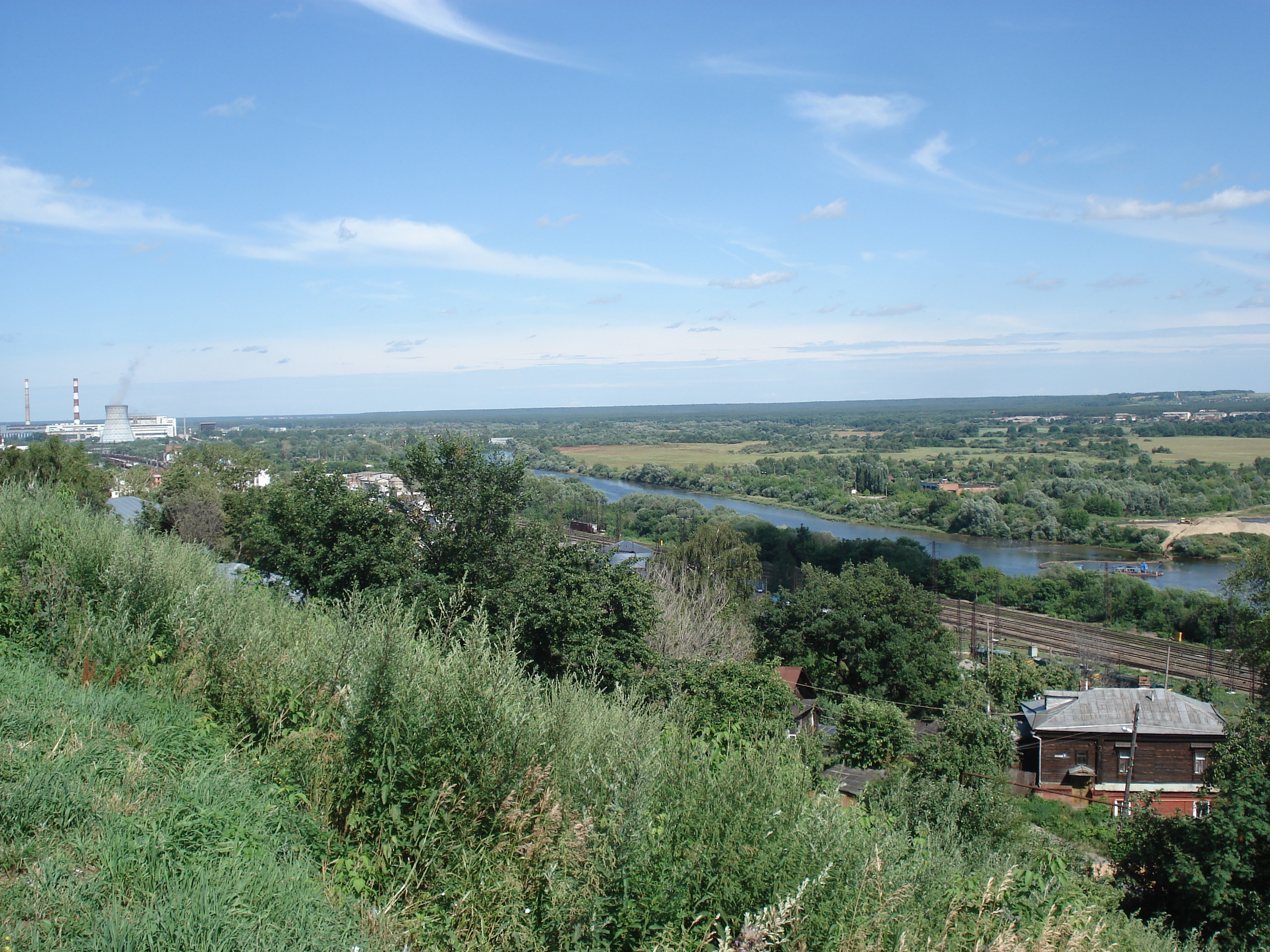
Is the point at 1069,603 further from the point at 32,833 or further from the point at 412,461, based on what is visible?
the point at 32,833

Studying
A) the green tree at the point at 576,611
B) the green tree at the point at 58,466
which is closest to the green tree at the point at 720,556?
the green tree at the point at 576,611

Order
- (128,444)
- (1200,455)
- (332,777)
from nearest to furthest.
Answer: (332,777) → (128,444) → (1200,455)

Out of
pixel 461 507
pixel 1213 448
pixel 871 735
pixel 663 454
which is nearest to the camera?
pixel 461 507

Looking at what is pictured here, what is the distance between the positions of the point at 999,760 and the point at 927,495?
4923 centimetres

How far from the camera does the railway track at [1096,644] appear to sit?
22.8 metres

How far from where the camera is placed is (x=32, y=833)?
8.41 ft

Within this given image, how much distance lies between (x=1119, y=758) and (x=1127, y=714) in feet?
2.90

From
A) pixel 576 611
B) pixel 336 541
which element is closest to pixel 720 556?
pixel 576 611

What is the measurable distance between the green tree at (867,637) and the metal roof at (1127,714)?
3.93 m

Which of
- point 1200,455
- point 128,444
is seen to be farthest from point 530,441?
point 1200,455

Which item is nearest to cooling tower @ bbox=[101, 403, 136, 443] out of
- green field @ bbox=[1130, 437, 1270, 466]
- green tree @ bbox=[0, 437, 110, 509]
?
green tree @ bbox=[0, 437, 110, 509]

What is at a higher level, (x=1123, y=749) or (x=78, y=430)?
(x=78, y=430)

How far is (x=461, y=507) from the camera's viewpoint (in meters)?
11.1

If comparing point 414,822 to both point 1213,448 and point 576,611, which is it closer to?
point 576,611
